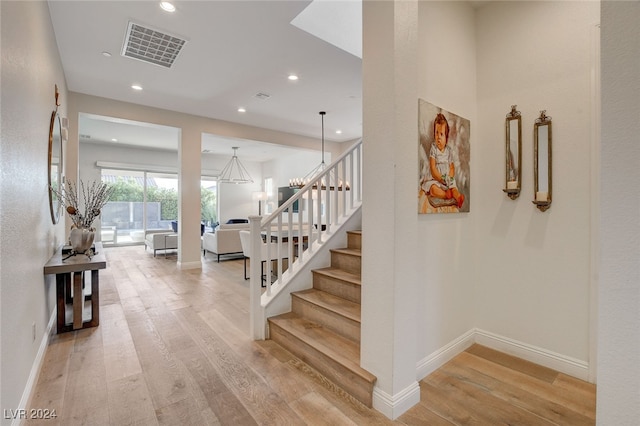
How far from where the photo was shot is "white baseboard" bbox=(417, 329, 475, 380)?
2078 millimetres

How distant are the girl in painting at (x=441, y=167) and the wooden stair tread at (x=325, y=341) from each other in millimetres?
1252

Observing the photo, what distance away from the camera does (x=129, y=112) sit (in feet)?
17.0

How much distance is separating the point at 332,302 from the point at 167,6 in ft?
10.2

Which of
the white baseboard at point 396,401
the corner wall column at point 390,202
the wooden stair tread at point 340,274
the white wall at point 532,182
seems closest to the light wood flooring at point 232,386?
the white baseboard at point 396,401


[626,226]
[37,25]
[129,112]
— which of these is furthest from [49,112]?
[626,226]

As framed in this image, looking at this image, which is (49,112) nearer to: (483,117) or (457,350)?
(483,117)

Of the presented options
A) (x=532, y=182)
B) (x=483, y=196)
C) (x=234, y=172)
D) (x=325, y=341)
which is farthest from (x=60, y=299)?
(x=234, y=172)

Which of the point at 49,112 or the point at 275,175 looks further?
the point at 275,175

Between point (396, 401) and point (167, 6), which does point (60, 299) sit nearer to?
point (167, 6)

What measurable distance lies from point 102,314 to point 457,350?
3692mm

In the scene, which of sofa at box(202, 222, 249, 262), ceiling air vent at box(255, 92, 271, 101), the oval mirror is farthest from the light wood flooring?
ceiling air vent at box(255, 92, 271, 101)

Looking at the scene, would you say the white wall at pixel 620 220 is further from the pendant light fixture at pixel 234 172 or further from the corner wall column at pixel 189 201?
the pendant light fixture at pixel 234 172

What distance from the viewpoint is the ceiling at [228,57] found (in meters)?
2.83

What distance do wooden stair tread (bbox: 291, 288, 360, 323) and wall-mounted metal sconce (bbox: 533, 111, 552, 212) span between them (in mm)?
1620
